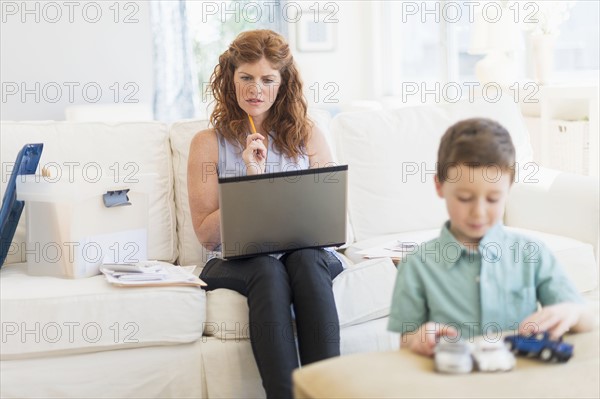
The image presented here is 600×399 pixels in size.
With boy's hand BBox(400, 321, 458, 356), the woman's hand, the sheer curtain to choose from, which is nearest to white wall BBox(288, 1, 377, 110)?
the sheer curtain

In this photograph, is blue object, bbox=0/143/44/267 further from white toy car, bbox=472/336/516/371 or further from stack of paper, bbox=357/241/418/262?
white toy car, bbox=472/336/516/371

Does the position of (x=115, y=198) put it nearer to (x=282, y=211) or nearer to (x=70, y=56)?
(x=282, y=211)

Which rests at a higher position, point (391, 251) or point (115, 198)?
point (115, 198)

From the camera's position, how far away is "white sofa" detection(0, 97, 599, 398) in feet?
6.93

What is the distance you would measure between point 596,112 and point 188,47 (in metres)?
3.32

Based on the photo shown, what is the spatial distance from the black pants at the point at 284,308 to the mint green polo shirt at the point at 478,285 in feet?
1.91

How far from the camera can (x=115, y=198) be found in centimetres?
236

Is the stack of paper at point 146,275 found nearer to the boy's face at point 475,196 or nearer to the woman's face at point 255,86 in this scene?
the woman's face at point 255,86

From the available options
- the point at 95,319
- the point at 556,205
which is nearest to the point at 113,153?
the point at 95,319

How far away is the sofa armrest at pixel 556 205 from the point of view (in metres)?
2.59

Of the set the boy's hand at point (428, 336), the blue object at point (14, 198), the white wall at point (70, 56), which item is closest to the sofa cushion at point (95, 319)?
the blue object at point (14, 198)

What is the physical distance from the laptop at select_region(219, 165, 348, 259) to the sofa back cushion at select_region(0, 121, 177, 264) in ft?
1.80

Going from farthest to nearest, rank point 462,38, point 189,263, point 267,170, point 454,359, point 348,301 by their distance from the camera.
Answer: point 462,38 → point 189,263 → point 267,170 → point 348,301 → point 454,359

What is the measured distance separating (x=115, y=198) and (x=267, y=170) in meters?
0.44
